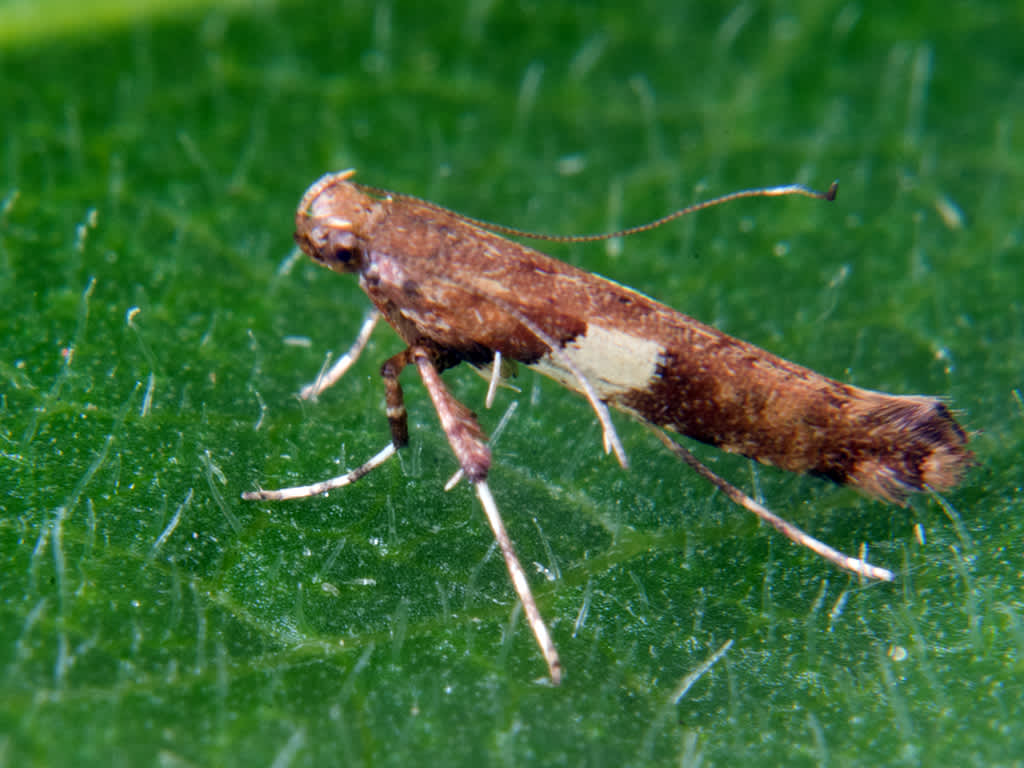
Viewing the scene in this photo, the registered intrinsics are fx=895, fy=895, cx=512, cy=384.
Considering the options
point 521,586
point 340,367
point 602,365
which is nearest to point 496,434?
point 602,365

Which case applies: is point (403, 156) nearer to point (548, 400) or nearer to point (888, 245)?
point (548, 400)

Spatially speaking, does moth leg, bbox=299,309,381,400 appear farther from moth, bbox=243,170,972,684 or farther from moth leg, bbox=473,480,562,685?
moth leg, bbox=473,480,562,685

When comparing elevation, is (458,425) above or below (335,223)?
below

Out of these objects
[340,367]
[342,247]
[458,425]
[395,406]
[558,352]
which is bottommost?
[458,425]

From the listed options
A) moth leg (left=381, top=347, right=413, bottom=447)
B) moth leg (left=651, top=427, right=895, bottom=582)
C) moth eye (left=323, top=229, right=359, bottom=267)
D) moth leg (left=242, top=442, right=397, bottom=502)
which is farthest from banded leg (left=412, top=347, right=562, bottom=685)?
moth leg (left=651, top=427, right=895, bottom=582)

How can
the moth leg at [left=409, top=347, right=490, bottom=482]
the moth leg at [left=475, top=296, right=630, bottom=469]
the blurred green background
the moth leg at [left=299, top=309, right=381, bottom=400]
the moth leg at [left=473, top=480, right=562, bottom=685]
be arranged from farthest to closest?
the moth leg at [left=299, top=309, right=381, bottom=400]
the moth leg at [left=475, top=296, right=630, bottom=469]
the moth leg at [left=409, top=347, right=490, bottom=482]
the moth leg at [left=473, top=480, right=562, bottom=685]
the blurred green background

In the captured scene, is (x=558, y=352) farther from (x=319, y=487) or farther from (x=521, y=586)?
(x=319, y=487)

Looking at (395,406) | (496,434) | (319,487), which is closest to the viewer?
(319,487)
